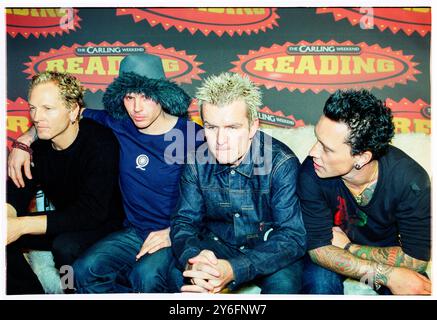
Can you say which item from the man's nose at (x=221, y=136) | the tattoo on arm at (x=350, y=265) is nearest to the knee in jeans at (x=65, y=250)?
the man's nose at (x=221, y=136)

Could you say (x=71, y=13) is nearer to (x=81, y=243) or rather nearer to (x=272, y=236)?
(x=81, y=243)

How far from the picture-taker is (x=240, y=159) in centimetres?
242

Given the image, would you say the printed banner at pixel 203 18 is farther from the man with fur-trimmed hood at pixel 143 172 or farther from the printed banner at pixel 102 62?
the man with fur-trimmed hood at pixel 143 172

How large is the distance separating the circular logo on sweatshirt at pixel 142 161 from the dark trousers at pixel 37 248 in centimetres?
39

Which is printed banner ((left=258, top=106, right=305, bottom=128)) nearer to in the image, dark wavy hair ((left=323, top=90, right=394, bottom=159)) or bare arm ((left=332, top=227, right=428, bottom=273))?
dark wavy hair ((left=323, top=90, right=394, bottom=159))

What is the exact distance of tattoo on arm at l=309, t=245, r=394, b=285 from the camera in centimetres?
241

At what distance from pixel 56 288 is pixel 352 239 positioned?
1.72 meters

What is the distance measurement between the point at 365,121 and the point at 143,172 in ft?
4.05

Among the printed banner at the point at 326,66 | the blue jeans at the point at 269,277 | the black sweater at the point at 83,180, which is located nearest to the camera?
the blue jeans at the point at 269,277

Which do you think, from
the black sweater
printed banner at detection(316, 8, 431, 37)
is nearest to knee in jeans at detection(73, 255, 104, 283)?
the black sweater

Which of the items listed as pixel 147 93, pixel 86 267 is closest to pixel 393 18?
pixel 147 93

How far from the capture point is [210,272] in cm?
228

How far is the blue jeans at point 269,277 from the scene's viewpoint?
7.86 feet

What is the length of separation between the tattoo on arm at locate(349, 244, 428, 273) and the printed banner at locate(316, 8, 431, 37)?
1.26 metres
